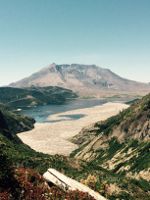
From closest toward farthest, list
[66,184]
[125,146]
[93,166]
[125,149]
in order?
[66,184] → [93,166] → [125,149] → [125,146]

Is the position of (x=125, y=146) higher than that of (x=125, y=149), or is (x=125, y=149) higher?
(x=125, y=146)

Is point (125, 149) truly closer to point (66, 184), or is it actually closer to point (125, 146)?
point (125, 146)

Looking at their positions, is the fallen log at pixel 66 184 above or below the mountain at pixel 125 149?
above

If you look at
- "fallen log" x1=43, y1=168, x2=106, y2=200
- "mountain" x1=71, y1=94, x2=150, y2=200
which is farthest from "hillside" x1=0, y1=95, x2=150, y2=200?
"fallen log" x1=43, y1=168, x2=106, y2=200

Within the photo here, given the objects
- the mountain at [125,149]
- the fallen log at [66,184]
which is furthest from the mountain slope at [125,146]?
the fallen log at [66,184]

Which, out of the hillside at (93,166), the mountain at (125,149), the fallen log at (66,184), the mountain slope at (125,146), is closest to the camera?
the hillside at (93,166)

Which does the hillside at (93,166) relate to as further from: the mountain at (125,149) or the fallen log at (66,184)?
the fallen log at (66,184)

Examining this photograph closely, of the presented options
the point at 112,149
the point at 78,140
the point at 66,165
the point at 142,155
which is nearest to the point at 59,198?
the point at 66,165

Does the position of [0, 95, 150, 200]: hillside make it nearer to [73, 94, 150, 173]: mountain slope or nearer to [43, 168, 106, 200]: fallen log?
[73, 94, 150, 173]: mountain slope

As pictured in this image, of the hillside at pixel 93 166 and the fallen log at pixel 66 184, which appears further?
the fallen log at pixel 66 184

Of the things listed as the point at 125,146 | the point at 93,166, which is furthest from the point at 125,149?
the point at 93,166

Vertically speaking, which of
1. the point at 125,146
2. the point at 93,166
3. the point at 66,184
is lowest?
the point at 125,146
